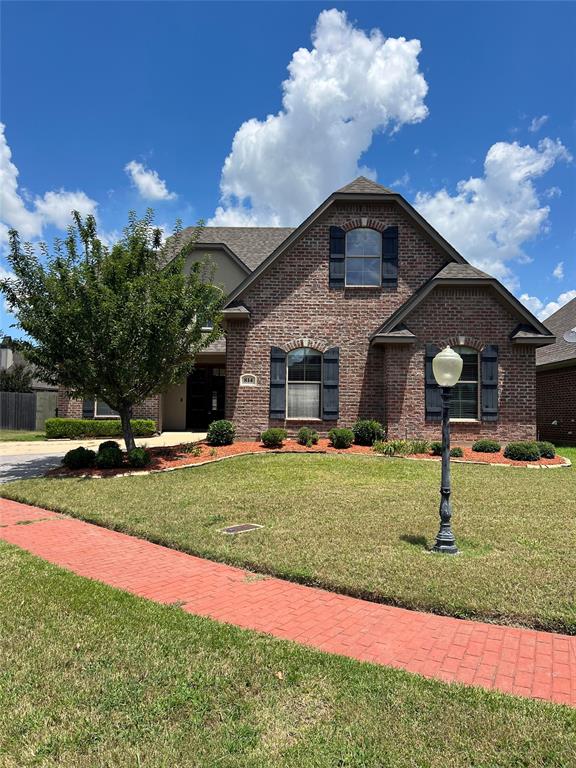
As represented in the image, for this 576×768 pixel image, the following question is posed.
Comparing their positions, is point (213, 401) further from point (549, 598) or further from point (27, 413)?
point (549, 598)

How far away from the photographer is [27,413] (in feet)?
82.4

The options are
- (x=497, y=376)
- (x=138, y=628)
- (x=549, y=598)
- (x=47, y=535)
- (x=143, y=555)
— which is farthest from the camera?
(x=497, y=376)

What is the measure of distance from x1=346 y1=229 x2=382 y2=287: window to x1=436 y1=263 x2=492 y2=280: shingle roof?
1973 mm

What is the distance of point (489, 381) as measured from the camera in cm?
1512

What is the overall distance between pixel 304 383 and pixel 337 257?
409 cm

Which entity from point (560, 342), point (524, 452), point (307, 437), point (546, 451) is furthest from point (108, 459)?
point (560, 342)

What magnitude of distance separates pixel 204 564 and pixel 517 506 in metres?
5.23

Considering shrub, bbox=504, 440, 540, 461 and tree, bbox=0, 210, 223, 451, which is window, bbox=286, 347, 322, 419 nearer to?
tree, bbox=0, 210, 223, 451

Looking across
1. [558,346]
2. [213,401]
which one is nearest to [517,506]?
[558,346]

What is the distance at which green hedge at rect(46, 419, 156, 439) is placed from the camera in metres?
19.8

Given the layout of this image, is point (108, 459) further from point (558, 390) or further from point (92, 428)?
point (558, 390)

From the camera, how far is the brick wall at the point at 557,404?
1850 centimetres

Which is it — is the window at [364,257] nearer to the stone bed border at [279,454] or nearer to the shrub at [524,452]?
the stone bed border at [279,454]

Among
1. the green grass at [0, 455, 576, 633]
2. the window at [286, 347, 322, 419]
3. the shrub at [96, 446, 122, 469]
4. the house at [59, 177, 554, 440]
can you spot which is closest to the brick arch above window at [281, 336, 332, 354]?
the house at [59, 177, 554, 440]
